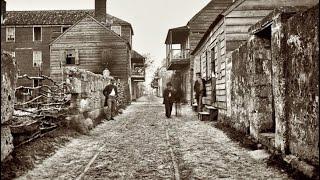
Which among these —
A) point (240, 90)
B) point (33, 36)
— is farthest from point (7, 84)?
point (33, 36)

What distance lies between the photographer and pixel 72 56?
31.2m

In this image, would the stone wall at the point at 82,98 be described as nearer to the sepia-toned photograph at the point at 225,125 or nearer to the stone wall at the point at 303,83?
the sepia-toned photograph at the point at 225,125

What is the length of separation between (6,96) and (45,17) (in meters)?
35.8

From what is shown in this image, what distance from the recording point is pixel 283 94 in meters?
5.95

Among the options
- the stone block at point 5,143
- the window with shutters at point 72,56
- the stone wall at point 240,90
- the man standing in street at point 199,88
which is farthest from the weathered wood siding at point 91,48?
the stone block at point 5,143

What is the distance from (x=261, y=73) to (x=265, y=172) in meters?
2.85

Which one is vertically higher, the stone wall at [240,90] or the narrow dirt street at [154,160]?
the stone wall at [240,90]

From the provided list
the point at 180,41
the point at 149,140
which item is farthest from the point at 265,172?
the point at 180,41

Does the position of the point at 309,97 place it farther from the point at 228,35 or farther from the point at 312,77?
the point at 228,35

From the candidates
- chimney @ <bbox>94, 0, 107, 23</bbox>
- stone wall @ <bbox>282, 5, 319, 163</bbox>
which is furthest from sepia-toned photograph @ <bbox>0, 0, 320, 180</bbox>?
chimney @ <bbox>94, 0, 107, 23</bbox>

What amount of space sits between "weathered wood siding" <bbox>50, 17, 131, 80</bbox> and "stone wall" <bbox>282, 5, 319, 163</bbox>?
26.3m

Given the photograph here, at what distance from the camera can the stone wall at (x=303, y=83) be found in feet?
15.3

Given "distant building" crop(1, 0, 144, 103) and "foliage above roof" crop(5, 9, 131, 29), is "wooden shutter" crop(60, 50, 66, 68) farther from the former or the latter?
"foliage above roof" crop(5, 9, 131, 29)

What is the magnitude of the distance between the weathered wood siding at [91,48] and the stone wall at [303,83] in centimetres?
2631
